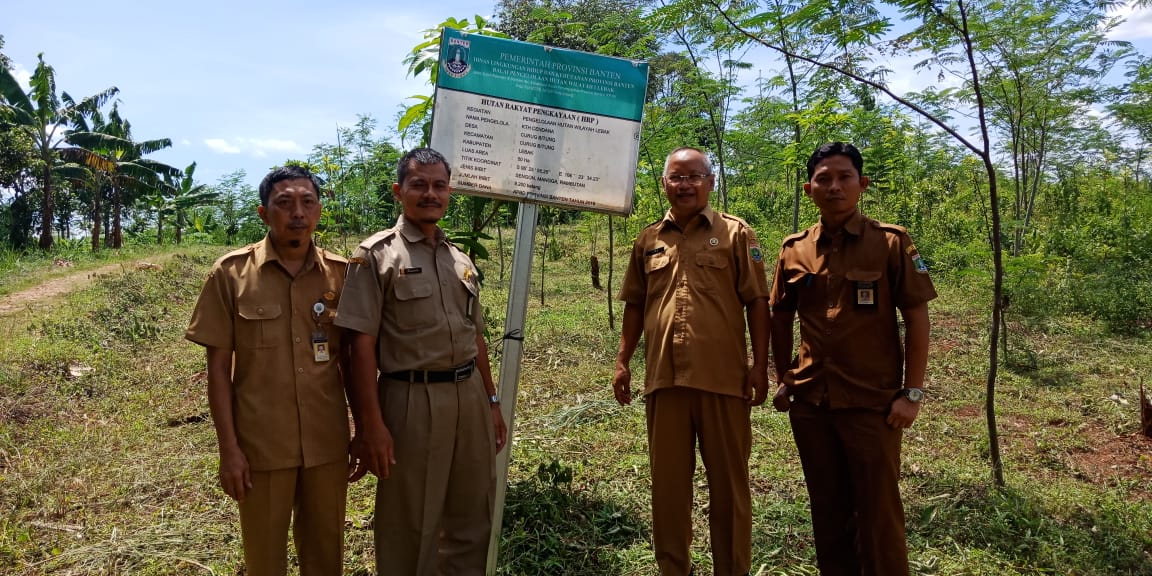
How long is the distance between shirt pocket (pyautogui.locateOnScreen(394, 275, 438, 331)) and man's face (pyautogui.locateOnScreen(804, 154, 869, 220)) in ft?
4.98

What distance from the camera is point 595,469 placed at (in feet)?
13.2

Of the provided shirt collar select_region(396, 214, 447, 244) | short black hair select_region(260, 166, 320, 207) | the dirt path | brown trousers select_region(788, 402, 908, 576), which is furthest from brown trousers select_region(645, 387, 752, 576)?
the dirt path

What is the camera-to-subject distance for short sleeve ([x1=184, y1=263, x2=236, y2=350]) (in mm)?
2219

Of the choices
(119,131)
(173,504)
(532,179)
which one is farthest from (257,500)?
(119,131)

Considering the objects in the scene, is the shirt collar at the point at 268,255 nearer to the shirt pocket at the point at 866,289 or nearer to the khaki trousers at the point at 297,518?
the khaki trousers at the point at 297,518

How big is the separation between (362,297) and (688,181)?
1.34m

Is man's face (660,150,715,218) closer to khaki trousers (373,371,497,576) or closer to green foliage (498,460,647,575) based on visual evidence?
khaki trousers (373,371,497,576)

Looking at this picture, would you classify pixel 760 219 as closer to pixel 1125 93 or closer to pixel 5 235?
pixel 1125 93

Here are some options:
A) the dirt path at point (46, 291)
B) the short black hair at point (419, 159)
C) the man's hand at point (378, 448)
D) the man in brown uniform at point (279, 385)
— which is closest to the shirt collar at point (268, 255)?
the man in brown uniform at point (279, 385)

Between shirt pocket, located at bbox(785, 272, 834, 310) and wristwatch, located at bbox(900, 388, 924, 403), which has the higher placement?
shirt pocket, located at bbox(785, 272, 834, 310)

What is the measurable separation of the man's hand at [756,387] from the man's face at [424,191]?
1.38 m

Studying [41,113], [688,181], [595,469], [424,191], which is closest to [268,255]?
[424,191]

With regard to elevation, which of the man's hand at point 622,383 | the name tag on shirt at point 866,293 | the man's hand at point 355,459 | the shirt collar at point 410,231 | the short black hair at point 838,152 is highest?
the short black hair at point 838,152

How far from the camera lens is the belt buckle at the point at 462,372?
2443mm
